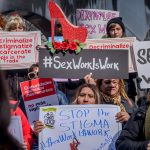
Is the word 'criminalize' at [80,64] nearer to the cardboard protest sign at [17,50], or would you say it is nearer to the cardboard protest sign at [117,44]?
the cardboard protest sign at [117,44]

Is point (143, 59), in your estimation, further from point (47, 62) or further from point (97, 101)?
point (97, 101)

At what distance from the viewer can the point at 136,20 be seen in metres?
10.7

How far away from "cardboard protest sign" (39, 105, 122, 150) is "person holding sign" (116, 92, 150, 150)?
3.10 ft

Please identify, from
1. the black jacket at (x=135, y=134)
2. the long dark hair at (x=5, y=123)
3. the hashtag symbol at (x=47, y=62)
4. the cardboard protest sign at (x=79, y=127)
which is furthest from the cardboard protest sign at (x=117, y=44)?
the long dark hair at (x=5, y=123)

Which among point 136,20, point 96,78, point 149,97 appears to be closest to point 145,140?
point 149,97

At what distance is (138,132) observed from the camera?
10.5ft

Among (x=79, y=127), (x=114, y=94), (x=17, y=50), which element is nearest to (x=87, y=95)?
(x=79, y=127)

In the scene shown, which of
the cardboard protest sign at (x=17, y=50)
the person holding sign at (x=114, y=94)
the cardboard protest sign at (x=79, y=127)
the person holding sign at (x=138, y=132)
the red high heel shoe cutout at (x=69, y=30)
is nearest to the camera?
the person holding sign at (x=138, y=132)

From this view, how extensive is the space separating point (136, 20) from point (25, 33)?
15.9 feet

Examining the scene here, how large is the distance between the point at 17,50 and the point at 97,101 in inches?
80.3

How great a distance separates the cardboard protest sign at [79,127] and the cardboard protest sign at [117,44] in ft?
4.99

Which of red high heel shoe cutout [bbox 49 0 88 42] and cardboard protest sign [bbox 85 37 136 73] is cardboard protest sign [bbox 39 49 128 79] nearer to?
red high heel shoe cutout [bbox 49 0 88 42]

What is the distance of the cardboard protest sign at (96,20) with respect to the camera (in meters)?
8.47

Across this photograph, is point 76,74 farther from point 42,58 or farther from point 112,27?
point 112,27
